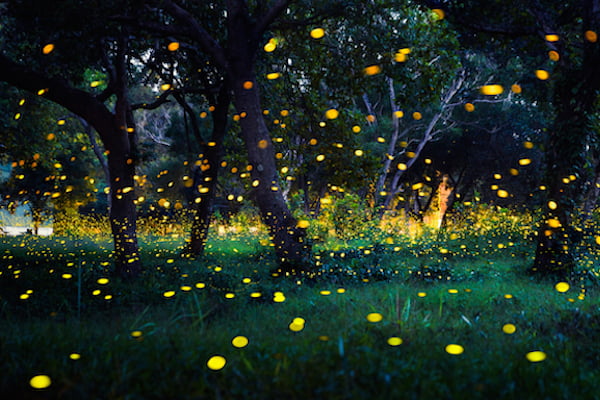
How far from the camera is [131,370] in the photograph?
8.87 feet

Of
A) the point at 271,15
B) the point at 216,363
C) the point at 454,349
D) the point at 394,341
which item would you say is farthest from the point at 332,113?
the point at 216,363

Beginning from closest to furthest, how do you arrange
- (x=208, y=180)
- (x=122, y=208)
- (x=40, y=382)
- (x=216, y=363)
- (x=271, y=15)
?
(x=40, y=382) < (x=216, y=363) < (x=271, y=15) < (x=122, y=208) < (x=208, y=180)

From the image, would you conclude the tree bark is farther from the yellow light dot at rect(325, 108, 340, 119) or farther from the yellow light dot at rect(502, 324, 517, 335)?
the yellow light dot at rect(502, 324, 517, 335)

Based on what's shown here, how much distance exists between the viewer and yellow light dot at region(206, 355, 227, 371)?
9.22ft

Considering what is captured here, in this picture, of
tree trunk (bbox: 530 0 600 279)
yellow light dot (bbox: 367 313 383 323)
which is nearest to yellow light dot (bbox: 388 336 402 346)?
yellow light dot (bbox: 367 313 383 323)

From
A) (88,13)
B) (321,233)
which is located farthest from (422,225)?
(88,13)

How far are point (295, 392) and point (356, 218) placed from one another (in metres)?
11.2

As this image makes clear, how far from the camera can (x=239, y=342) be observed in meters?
3.44

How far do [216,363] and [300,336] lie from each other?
1.01m

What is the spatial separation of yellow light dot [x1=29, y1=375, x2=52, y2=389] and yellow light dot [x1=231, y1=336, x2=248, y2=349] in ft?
4.57

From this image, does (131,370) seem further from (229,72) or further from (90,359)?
(229,72)

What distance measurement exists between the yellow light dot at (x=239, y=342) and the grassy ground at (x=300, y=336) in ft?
0.12

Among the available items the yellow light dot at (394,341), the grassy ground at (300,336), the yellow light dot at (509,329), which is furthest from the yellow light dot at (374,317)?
the yellow light dot at (509,329)

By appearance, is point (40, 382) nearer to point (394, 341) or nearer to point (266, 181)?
point (394, 341)
